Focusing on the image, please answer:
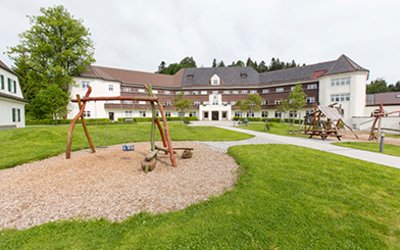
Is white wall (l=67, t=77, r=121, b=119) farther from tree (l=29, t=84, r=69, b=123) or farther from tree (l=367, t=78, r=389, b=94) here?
tree (l=367, t=78, r=389, b=94)

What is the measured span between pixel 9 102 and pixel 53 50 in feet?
52.2

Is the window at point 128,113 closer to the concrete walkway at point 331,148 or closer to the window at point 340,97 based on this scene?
the concrete walkway at point 331,148

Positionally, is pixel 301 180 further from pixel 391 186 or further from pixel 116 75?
pixel 116 75

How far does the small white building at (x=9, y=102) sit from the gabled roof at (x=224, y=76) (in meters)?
34.0

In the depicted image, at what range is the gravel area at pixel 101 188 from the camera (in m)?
3.94

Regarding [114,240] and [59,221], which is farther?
[59,221]

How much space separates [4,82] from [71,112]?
1466 centimetres

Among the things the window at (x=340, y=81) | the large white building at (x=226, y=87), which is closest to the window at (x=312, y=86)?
the large white building at (x=226, y=87)

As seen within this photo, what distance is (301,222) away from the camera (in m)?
3.35

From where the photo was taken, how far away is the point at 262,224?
3277mm

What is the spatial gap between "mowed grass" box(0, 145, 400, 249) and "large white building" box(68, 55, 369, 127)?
93.3 ft

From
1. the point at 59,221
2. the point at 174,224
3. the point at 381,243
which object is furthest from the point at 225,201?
the point at 59,221

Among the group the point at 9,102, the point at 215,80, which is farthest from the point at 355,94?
the point at 9,102

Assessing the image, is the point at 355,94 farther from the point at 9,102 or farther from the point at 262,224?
the point at 9,102
